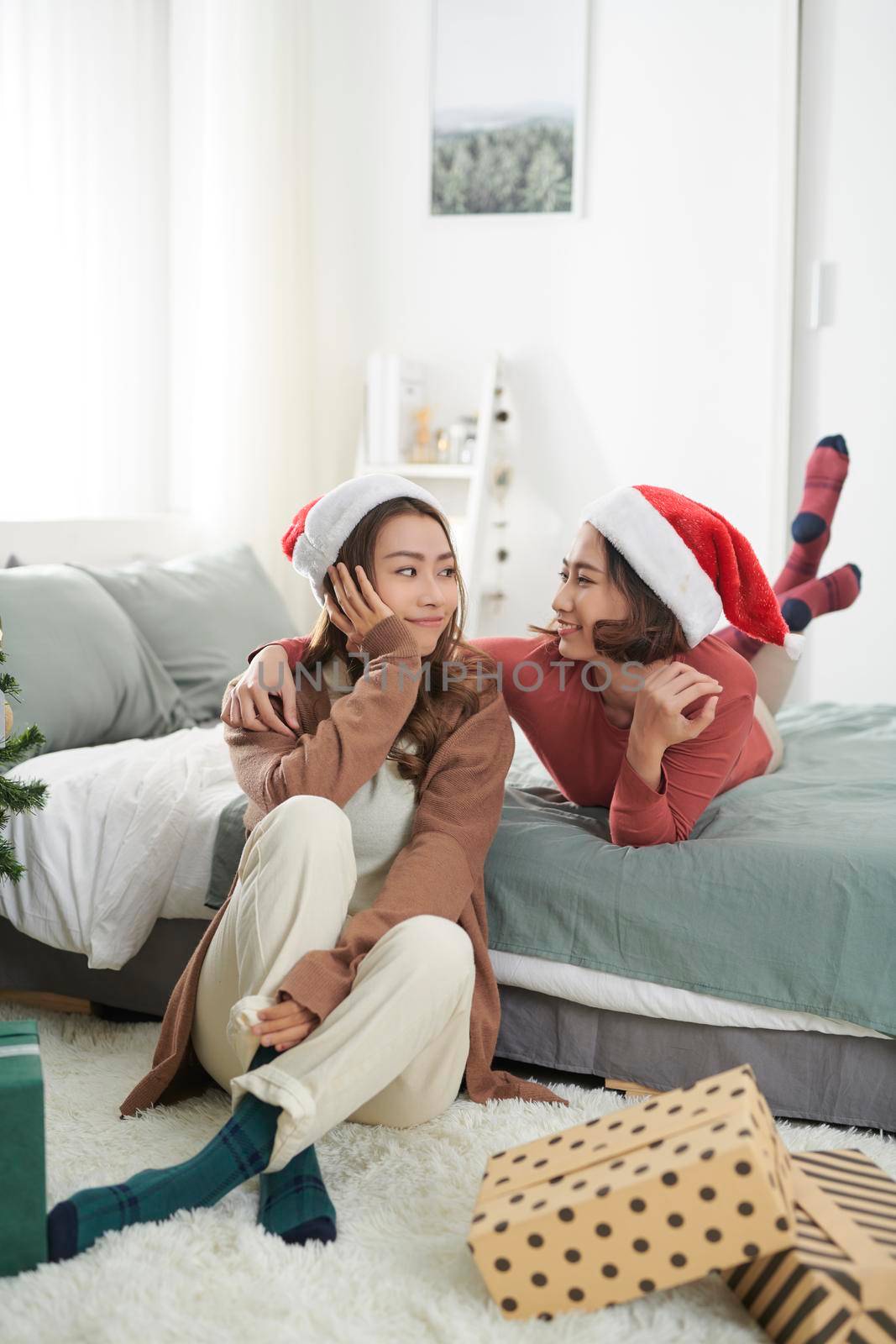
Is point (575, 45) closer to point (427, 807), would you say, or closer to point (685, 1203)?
point (427, 807)

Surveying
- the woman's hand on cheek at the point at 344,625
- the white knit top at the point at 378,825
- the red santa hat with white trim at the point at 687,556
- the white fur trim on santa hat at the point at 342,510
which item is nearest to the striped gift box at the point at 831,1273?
the white knit top at the point at 378,825

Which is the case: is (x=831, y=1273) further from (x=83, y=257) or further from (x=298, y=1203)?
(x=83, y=257)

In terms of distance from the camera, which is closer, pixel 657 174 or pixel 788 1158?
pixel 788 1158

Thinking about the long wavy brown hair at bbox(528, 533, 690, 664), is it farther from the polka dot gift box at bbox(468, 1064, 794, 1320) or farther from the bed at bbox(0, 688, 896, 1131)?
the polka dot gift box at bbox(468, 1064, 794, 1320)

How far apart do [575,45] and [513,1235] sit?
3.20m

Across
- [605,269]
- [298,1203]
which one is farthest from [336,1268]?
[605,269]

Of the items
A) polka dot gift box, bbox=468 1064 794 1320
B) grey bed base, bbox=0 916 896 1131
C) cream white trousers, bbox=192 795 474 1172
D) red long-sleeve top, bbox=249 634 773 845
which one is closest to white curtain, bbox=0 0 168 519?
red long-sleeve top, bbox=249 634 773 845

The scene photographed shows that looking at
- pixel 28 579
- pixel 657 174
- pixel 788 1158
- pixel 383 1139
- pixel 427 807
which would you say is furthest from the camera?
pixel 657 174

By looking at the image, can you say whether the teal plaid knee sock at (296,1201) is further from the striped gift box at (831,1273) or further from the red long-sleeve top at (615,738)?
the red long-sleeve top at (615,738)

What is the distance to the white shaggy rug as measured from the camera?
1.08 meters

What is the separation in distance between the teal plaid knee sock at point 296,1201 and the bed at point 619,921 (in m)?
0.41

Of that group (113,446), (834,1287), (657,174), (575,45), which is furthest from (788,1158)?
(575,45)

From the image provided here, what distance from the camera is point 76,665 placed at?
6.69 ft

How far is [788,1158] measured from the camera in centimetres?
119
